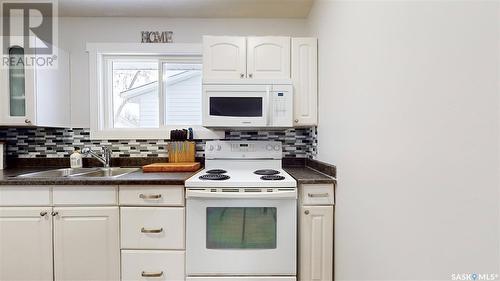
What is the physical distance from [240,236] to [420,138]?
3.95 feet

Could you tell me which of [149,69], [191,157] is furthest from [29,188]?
[149,69]

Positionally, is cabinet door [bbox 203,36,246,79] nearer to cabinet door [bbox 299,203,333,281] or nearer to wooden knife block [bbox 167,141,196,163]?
wooden knife block [bbox 167,141,196,163]

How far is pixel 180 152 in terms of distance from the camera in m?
2.24

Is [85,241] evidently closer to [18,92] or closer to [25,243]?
[25,243]

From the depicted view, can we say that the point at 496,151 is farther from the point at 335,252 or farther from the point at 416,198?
the point at 335,252

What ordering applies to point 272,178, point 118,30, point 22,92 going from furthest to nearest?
point 118,30 → point 22,92 → point 272,178

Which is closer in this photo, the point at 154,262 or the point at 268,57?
the point at 154,262

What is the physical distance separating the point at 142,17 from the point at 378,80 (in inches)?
86.1

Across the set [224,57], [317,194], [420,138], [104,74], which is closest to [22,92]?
[104,74]

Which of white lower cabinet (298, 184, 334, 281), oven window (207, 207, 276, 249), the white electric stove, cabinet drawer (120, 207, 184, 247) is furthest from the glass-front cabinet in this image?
white lower cabinet (298, 184, 334, 281)

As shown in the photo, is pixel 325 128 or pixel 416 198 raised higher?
pixel 325 128

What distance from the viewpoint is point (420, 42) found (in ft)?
2.68

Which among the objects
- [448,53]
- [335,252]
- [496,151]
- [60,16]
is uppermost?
[60,16]

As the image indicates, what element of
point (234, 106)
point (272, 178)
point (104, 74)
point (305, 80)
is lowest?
point (272, 178)
